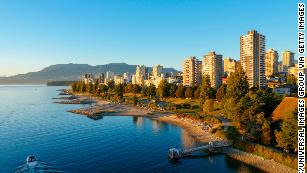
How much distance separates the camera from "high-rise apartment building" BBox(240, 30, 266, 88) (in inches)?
6594

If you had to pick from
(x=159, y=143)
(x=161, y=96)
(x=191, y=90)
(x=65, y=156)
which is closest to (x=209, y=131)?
(x=159, y=143)

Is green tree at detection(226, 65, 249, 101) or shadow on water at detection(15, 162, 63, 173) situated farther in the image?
green tree at detection(226, 65, 249, 101)

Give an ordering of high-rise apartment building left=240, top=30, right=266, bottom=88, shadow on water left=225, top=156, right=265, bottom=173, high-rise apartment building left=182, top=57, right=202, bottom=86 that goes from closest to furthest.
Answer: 1. shadow on water left=225, top=156, right=265, bottom=173
2. high-rise apartment building left=240, top=30, right=266, bottom=88
3. high-rise apartment building left=182, top=57, right=202, bottom=86

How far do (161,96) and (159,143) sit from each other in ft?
271

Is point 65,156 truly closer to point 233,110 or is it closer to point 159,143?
point 159,143

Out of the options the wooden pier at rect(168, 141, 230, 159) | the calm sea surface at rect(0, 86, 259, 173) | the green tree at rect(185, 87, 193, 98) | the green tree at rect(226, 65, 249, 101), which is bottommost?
the calm sea surface at rect(0, 86, 259, 173)

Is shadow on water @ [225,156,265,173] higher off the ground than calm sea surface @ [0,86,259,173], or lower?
lower

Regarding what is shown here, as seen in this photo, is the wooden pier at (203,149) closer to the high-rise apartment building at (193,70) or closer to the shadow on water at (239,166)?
the shadow on water at (239,166)

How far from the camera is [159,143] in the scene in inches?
2350

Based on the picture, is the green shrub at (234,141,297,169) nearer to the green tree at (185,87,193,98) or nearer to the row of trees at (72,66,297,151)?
the row of trees at (72,66,297,151)

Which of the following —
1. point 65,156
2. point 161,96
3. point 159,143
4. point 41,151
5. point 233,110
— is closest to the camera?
point 65,156

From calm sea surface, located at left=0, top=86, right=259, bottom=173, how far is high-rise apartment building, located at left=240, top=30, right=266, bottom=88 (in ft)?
337

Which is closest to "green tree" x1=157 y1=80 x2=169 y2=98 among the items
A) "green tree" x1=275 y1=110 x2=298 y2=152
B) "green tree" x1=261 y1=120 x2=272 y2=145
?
"green tree" x1=261 y1=120 x2=272 y2=145

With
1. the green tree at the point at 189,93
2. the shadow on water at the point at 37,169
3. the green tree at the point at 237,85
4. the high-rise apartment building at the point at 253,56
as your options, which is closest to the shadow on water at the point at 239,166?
the shadow on water at the point at 37,169
